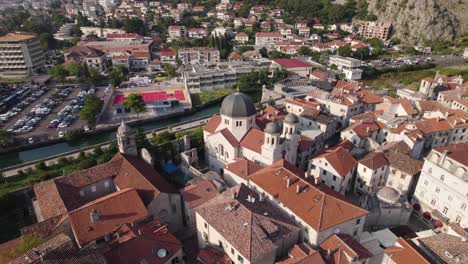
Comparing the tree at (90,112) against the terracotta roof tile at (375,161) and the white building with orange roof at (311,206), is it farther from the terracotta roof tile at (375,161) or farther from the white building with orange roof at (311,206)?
the terracotta roof tile at (375,161)

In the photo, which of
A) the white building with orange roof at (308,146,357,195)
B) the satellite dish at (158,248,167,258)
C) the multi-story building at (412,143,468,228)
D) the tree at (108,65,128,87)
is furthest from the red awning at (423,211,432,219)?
the tree at (108,65,128,87)

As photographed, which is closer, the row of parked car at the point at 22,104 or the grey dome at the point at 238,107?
the grey dome at the point at 238,107

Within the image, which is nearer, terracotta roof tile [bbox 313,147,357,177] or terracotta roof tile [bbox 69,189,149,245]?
terracotta roof tile [bbox 69,189,149,245]

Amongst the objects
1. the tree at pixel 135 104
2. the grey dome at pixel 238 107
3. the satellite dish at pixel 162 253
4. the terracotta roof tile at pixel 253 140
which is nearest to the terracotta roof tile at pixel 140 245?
the satellite dish at pixel 162 253

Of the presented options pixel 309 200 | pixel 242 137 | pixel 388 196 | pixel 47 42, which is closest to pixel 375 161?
pixel 388 196

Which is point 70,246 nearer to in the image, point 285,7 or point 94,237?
point 94,237

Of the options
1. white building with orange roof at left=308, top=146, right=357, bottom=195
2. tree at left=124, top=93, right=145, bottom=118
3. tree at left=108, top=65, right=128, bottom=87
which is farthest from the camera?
tree at left=108, top=65, right=128, bottom=87

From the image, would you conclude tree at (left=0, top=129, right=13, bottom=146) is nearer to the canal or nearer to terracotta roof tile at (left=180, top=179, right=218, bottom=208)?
the canal
